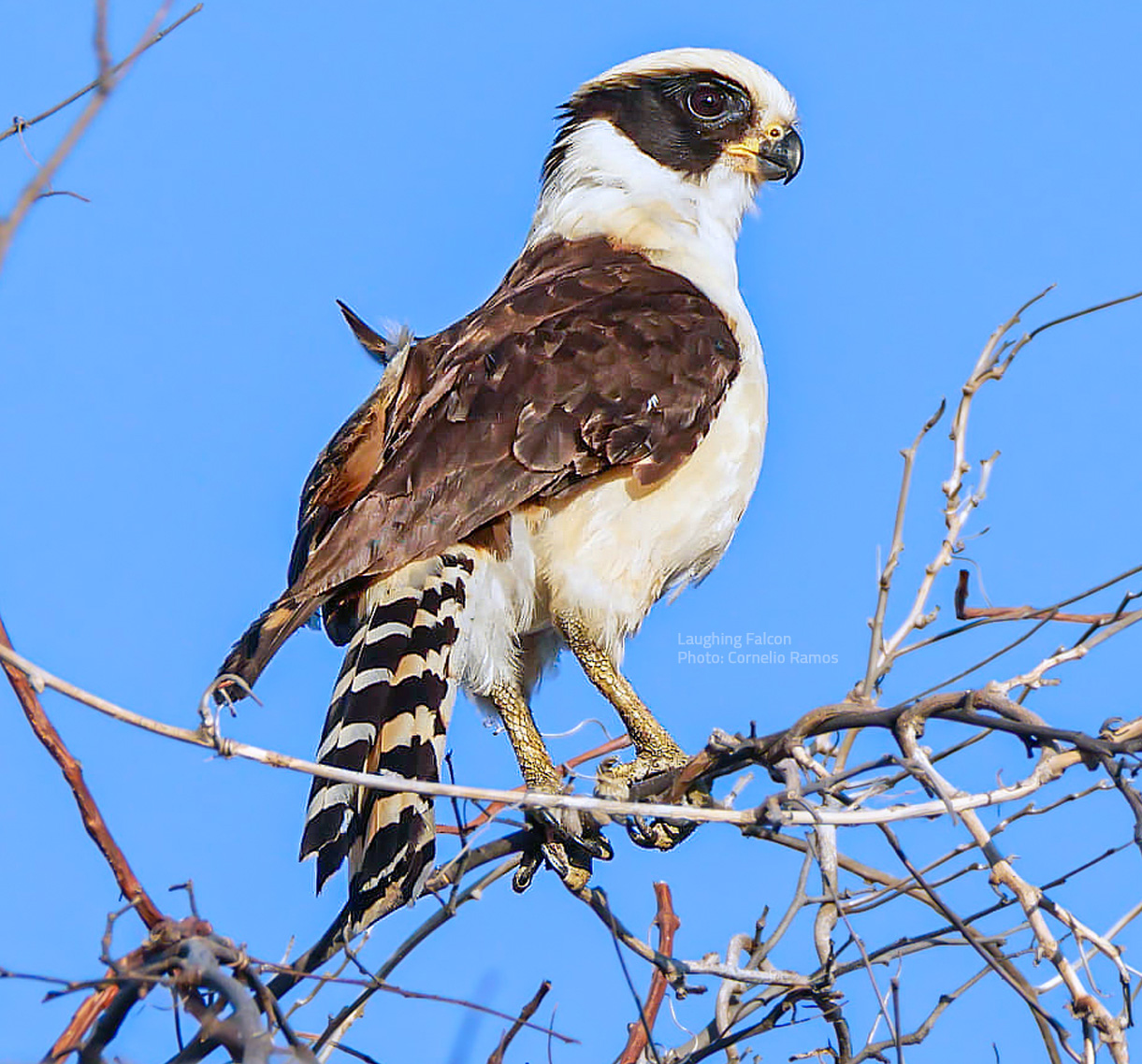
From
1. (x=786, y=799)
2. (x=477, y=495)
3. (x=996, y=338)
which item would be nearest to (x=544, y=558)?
(x=477, y=495)

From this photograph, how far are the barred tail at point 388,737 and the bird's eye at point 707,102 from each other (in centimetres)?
196

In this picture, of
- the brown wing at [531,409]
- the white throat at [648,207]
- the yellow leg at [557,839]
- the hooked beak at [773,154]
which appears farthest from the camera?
the hooked beak at [773,154]

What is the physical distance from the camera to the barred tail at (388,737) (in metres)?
3.19

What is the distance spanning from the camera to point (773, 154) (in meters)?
4.88

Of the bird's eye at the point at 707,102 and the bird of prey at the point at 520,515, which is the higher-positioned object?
the bird's eye at the point at 707,102

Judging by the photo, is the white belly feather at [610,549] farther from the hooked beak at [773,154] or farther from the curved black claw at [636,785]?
the hooked beak at [773,154]

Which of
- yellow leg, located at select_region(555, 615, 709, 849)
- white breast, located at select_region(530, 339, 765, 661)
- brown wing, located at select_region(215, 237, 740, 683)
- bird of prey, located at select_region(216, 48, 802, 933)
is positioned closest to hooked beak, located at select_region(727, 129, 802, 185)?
bird of prey, located at select_region(216, 48, 802, 933)

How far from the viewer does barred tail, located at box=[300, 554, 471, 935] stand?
319 centimetres

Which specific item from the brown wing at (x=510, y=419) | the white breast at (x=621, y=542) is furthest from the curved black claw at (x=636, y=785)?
the brown wing at (x=510, y=419)

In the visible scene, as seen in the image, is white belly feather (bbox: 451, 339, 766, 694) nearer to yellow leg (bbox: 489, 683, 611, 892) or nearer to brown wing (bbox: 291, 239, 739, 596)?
brown wing (bbox: 291, 239, 739, 596)

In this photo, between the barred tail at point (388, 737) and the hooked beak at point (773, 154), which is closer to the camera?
the barred tail at point (388, 737)

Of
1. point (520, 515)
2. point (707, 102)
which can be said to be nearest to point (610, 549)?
point (520, 515)

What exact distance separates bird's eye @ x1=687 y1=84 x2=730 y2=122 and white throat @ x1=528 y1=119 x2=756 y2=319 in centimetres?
16

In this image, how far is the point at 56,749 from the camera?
7.30ft
